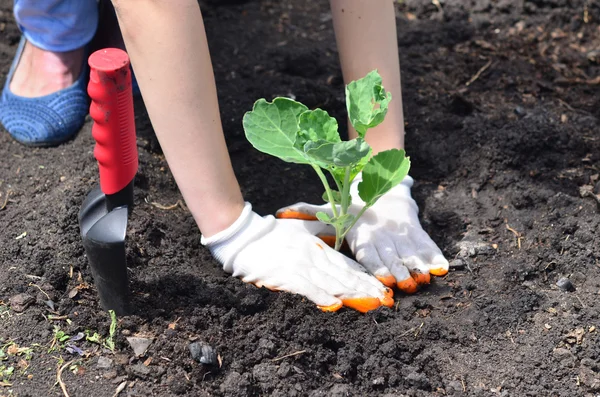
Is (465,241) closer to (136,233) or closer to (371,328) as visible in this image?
(371,328)

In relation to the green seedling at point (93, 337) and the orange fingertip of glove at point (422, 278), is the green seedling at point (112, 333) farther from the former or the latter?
the orange fingertip of glove at point (422, 278)

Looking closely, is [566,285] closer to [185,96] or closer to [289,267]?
[289,267]

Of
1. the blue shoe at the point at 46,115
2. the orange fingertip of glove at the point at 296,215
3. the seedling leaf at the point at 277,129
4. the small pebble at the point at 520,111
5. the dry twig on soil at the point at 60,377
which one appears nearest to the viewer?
the dry twig on soil at the point at 60,377

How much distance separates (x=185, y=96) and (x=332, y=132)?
0.35 metres

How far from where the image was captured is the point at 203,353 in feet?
4.91

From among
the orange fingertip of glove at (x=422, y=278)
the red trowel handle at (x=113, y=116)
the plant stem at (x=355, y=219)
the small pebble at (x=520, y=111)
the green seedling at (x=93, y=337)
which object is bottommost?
the small pebble at (x=520, y=111)

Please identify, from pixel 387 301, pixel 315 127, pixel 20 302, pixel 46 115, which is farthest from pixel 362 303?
pixel 46 115

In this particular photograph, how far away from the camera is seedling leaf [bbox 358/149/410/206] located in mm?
1652

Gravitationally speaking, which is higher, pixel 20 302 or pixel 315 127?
pixel 315 127

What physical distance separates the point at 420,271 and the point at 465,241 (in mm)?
222

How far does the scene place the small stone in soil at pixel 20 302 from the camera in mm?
1586

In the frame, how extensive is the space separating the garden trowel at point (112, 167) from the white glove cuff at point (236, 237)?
0.26m

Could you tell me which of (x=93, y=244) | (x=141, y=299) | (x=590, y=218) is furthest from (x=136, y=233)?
(x=590, y=218)

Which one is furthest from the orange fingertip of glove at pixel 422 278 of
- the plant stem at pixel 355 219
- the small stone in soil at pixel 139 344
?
the small stone in soil at pixel 139 344
